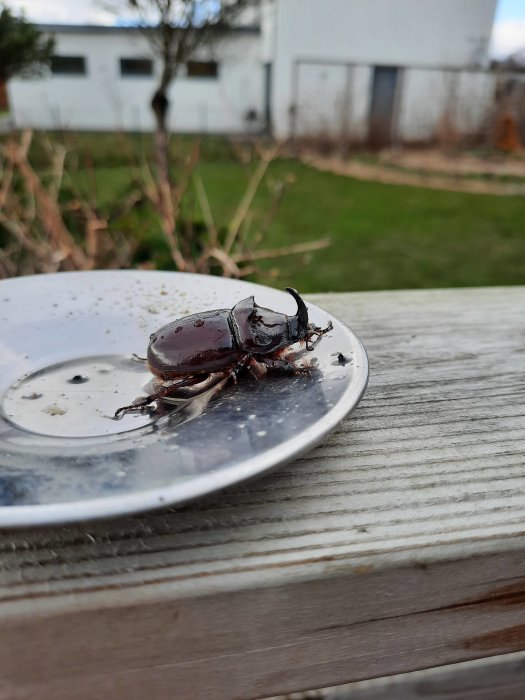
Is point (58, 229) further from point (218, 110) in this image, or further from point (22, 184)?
point (218, 110)

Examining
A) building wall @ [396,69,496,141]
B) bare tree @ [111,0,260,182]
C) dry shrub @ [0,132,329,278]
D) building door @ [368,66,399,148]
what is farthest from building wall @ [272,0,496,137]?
dry shrub @ [0,132,329,278]

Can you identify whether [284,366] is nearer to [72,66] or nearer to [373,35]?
[373,35]

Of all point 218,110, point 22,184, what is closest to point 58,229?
point 22,184

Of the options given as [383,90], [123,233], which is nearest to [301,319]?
[123,233]

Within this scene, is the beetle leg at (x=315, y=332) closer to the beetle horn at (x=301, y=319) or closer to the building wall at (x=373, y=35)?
the beetle horn at (x=301, y=319)

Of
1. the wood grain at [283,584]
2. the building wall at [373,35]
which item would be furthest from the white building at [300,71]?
the wood grain at [283,584]

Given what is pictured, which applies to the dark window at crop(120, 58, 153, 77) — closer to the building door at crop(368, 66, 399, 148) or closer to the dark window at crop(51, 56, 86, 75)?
the dark window at crop(51, 56, 86, 75)
